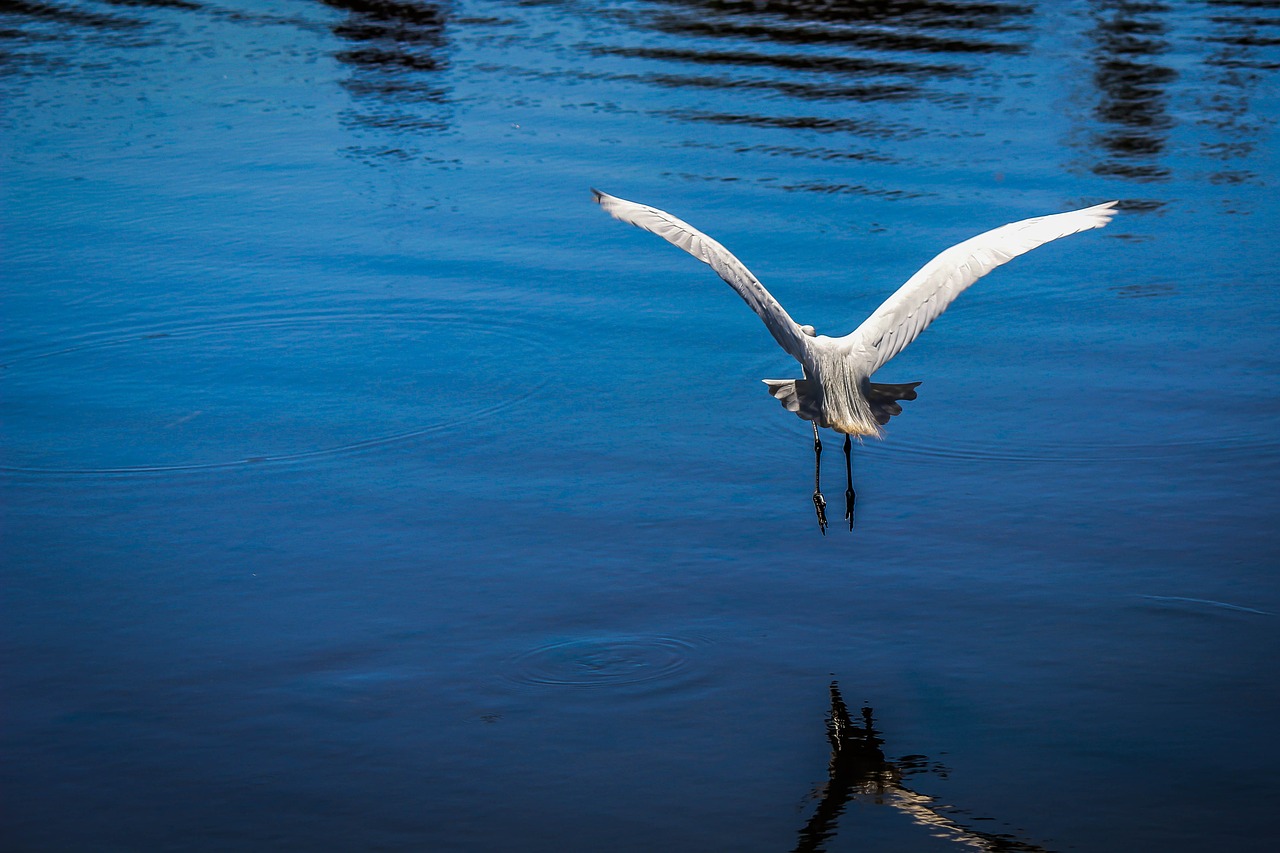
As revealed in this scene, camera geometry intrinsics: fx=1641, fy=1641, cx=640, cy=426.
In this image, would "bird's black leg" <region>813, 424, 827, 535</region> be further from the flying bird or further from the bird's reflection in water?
the bird's reflection in water

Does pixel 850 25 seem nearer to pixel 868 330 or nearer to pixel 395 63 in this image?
pixel 395 63

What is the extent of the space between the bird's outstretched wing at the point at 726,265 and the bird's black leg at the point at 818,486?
2.46 ft

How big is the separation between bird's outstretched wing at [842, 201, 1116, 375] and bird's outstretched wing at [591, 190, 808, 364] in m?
0.39

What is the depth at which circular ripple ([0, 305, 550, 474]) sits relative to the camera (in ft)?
30.2

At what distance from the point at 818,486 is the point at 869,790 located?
268 centimetres

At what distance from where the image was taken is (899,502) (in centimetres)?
841

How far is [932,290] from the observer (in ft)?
26.0

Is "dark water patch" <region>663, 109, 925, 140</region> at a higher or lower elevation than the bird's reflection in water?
higher

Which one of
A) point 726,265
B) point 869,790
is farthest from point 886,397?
point 869,790

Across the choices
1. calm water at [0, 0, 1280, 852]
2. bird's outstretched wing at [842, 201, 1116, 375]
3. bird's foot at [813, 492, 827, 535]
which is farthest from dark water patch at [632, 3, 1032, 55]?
bird's foot at [813, 492, 827, 535]

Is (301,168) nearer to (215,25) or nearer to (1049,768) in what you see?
(215,25)

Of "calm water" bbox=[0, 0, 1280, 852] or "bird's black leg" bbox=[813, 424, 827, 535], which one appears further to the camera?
"bird's black leg" bbox=[813, 424, 827, 535]

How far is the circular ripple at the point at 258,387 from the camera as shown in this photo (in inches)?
363

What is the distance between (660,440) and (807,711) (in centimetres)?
290
